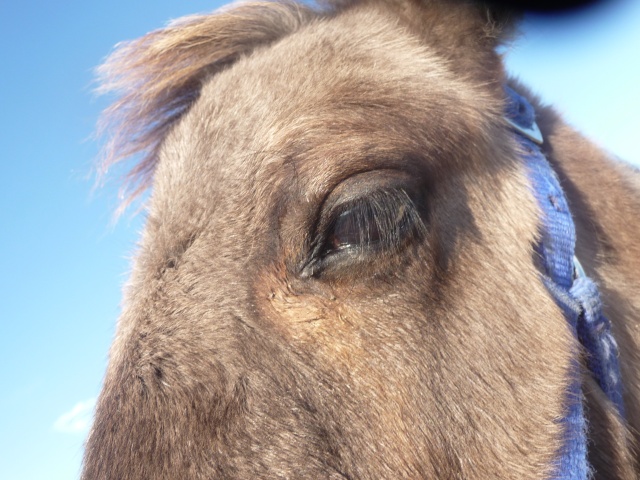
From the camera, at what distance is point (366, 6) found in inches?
115

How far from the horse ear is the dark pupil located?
1.39 metres

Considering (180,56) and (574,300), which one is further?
(180,56)

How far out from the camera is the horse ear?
303 cm

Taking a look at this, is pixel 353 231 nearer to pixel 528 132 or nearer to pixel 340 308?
pixel 340 308

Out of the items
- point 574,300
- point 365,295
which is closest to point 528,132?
point 574,300

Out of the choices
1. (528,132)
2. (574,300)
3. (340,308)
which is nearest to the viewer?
(340,308)

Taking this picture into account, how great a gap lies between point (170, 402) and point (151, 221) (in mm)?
826

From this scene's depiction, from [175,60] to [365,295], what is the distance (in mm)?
1833

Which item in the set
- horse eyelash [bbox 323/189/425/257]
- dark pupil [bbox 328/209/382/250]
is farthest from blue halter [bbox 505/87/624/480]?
dark pupil [bbox 328/209/382/250]

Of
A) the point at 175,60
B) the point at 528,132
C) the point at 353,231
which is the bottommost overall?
the point at 353,231

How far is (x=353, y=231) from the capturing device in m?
1.99

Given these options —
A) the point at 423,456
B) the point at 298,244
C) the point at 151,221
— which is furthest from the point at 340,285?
the point at 151,221

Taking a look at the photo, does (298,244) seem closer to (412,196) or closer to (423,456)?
(412,196)

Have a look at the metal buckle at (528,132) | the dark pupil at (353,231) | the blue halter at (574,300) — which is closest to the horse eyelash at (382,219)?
the dark pupil at (353,231)
